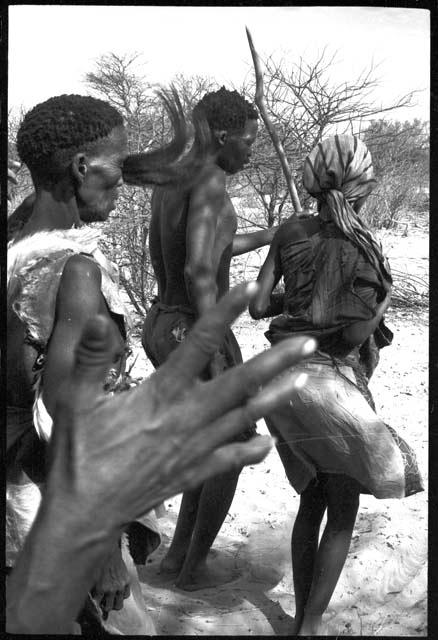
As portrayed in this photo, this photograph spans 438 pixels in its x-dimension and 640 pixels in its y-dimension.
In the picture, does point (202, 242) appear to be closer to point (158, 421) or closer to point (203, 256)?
point (203, 256)

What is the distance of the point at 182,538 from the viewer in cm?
359

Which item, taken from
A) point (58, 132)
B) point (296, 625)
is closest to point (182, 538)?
point (296, 625)

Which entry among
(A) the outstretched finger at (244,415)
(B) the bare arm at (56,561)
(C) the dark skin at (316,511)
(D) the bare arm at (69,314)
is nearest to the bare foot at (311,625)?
(C) the dark skin at (316,511)

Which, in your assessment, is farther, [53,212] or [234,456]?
[53,212]

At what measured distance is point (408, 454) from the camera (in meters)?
2.91

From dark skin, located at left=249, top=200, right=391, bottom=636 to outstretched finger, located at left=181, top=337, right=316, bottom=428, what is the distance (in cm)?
182

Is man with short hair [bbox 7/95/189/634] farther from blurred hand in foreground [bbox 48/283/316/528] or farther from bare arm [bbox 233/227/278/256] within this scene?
bare arm [bbox 233/227/278/256]

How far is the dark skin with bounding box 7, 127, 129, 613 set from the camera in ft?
6.42

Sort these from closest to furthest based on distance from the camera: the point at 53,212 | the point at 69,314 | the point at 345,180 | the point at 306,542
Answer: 1. the point at 69,314
2. the point at 53,212
3. the point at 345,180
4. the point at 306,542

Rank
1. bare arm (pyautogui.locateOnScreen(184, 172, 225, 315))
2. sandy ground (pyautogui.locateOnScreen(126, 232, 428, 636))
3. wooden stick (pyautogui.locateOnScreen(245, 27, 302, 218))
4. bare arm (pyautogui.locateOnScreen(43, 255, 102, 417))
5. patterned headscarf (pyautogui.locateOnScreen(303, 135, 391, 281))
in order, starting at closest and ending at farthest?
bare arm (pyautogui.locateOnScreen(43, 255, 102, 417))
patterned headscarf (pyautogui.locateOnScreen(303, 135, 391, 281))
bare arm (pyautogui.locateOnScreen(184, 172, 225, 315))
sandy ground (pyautogui.locateOnScreen(126, 232, 428, 636))
wooden stick (pyautogui.locateOnScreen(245, 27, 302, 218))

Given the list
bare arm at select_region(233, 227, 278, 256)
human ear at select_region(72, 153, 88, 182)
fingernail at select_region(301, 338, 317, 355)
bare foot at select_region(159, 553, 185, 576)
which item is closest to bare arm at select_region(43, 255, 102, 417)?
human ear at select_region(72, 153, 88, 182)

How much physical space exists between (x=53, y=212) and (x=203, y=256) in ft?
3.43

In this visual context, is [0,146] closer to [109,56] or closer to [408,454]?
[109,56]

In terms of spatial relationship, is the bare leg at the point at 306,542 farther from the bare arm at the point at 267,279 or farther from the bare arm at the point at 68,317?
the bare arm at the point at 68,317
